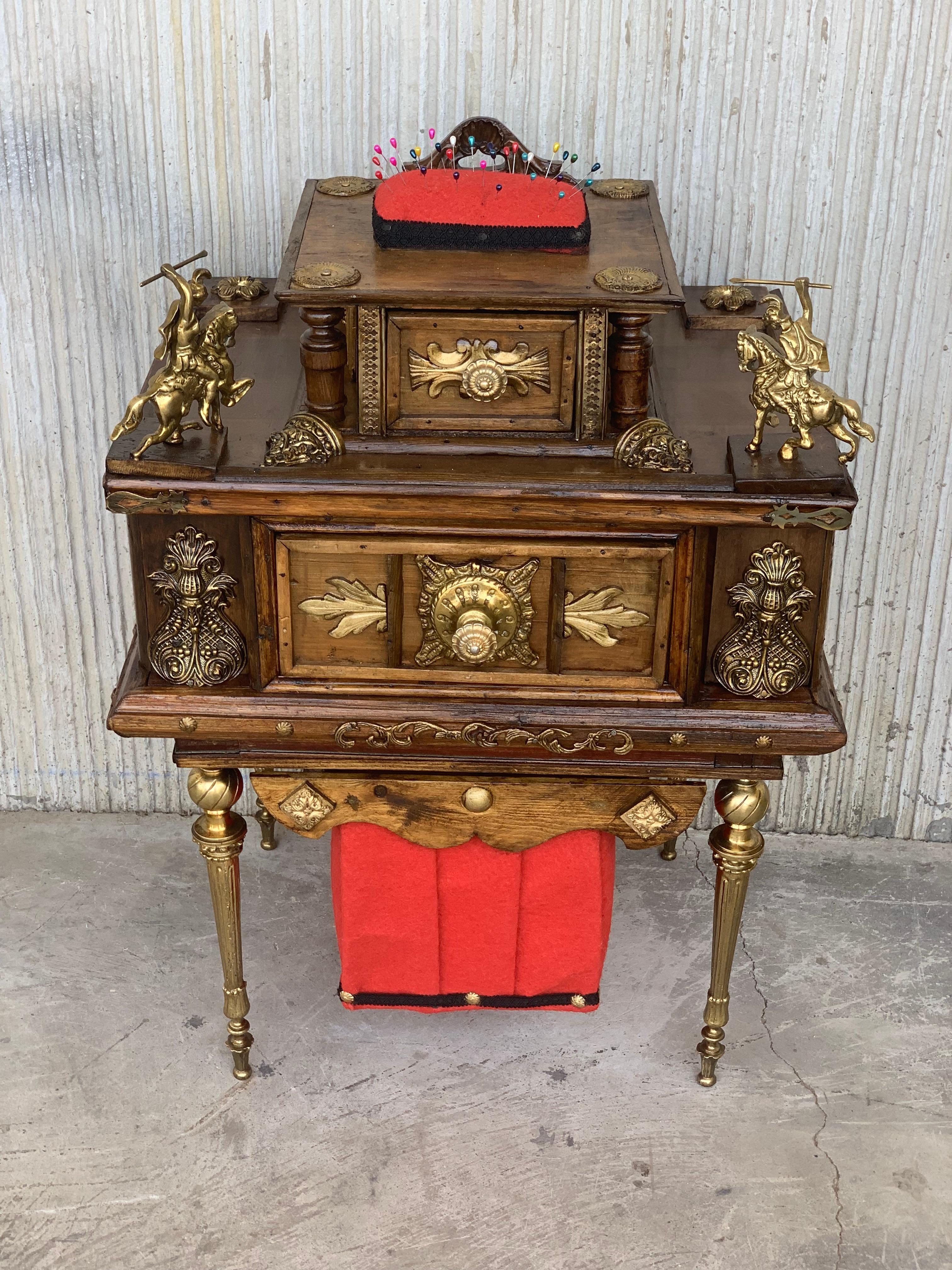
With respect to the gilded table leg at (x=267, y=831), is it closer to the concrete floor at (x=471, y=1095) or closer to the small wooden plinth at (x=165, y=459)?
the concrete floor at (x=471, y=1095)

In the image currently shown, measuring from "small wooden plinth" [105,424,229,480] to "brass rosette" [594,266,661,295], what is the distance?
675 mm

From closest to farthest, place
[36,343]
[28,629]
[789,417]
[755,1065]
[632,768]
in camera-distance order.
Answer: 1. [789,417]
2. [632,768]
3. [755,1065]
4. [36,343]
5. [28,629]

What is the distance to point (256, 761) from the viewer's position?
2547 millimetres

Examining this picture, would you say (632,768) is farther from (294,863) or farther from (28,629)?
(28,629)

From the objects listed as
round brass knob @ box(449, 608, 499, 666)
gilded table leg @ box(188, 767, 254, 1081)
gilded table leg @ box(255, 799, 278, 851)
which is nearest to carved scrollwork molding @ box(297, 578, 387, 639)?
round brass knob @ box(449, 608, 499, 666)

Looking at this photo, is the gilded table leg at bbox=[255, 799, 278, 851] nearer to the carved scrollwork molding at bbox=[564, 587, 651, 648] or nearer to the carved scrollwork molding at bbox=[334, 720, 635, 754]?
the carved scrollwork molding at bbox=[334, 720, 635, 754]

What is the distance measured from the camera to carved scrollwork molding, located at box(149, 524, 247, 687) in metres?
2.35

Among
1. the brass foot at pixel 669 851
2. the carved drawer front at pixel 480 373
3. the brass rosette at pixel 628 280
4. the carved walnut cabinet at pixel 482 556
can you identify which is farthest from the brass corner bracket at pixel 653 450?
the brass foot at pixel 669 851

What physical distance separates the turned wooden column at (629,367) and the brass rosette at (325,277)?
0.43m

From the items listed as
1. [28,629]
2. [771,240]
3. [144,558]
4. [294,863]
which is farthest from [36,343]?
[771,240]

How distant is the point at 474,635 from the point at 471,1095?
1107 mm

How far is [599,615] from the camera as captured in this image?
2.39 m

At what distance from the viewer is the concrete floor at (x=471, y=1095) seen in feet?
8.70

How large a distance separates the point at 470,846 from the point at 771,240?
4.81ft
